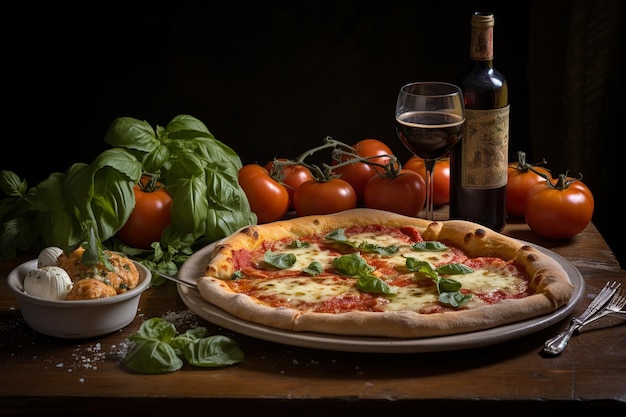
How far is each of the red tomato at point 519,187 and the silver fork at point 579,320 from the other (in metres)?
0.65

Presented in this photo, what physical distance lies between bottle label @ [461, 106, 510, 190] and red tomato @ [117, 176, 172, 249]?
0.94 m

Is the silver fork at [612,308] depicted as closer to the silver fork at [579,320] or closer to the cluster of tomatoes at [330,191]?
the silver fork at [579,320]

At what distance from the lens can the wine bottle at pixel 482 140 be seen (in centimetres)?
288

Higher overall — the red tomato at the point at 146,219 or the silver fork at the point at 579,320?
the red tomato at the point at 146,219

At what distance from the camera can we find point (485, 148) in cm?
292

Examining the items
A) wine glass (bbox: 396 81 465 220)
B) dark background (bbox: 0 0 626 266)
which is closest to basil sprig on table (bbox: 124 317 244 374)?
wine glass (bbox: 396 81 465 220)

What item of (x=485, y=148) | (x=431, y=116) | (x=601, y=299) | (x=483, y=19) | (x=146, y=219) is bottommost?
(x=601, y=299)

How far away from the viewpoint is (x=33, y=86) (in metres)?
4.37

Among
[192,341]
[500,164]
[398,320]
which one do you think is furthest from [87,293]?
[500,164]

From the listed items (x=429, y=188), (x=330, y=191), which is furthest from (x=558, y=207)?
(x=330, y=191)

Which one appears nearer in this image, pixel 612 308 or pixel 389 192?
pixel 612 308

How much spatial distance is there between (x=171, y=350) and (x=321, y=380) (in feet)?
1.14

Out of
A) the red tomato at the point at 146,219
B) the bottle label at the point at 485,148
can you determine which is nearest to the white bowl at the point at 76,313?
the red tomato at the point at 146,219

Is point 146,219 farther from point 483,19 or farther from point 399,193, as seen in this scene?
point 483,19
